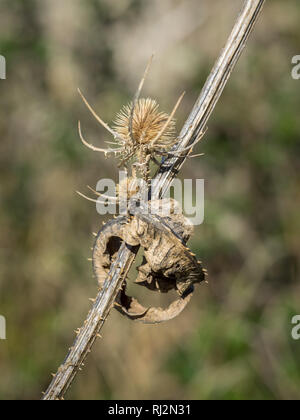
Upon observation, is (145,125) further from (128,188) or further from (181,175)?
(181,175)

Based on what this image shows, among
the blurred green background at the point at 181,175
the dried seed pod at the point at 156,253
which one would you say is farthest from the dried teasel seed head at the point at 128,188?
the blurred green background at the point at 181,175

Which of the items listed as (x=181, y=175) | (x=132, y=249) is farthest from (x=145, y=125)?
(x=181, y=175)

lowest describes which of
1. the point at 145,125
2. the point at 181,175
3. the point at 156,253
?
the point at 156,253

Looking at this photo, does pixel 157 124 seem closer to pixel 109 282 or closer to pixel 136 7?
pixel 109 282

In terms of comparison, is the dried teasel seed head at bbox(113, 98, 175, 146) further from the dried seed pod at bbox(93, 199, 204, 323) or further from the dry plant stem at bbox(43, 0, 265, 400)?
the dried seed pod at bbox(93, 199, 204, 323)

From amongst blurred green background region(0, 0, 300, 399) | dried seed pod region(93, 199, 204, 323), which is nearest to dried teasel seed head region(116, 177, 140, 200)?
dried seed pod region(93, 199, 204, 323)

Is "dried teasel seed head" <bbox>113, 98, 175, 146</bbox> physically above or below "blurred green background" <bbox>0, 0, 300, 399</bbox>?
below
